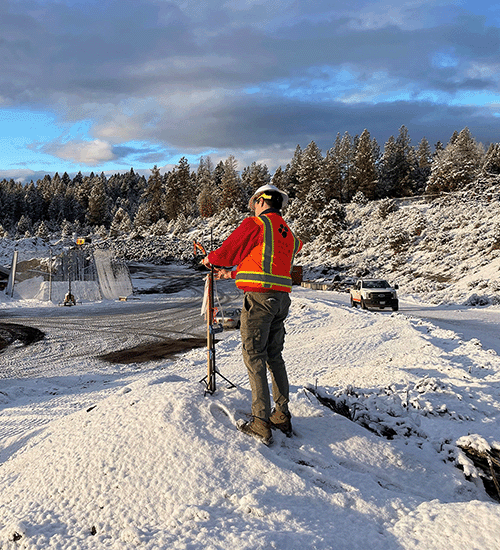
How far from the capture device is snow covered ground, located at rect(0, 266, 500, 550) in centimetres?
222

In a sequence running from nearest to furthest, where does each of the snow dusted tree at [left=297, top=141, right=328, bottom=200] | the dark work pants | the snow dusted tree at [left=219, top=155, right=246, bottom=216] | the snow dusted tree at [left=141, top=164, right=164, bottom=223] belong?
the dark work pants
the snow dusted tree at [left=297, top=141, right=328, bottom=200]
the snow dusted tree at [left=219, top=155, right=246, bottom=216]
the snow dusted tree at [left=141, top=164, right=164, bottom=223]

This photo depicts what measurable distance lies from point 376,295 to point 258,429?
651 inches

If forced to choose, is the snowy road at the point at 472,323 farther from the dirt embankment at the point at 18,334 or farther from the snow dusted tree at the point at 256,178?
the snow dusted tree at the point at 256,178

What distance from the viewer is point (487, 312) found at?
17500mm

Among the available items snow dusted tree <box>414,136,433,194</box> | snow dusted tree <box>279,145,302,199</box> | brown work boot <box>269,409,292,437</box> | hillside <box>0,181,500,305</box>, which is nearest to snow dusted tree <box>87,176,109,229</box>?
snow dusted tree <box>279,145,302,199</box>

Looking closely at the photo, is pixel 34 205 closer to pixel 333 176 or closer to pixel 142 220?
pixel 142 220

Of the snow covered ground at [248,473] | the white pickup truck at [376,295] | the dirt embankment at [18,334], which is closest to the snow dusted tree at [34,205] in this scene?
the dirt embankment at [18,334]

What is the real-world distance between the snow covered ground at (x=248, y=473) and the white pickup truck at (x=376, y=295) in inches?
515

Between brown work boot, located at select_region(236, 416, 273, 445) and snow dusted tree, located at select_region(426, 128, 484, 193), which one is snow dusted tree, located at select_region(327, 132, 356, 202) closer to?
snow dusted tree, located at select_region(426, 128, 484, 193)

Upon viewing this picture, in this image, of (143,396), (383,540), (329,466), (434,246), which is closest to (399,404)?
(329,466)

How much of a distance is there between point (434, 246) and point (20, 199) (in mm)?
115088

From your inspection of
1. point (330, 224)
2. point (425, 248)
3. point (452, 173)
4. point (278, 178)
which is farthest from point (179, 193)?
point (425, 248)

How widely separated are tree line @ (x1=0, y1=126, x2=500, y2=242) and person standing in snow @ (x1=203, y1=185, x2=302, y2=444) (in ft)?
143

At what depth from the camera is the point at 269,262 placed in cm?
344
